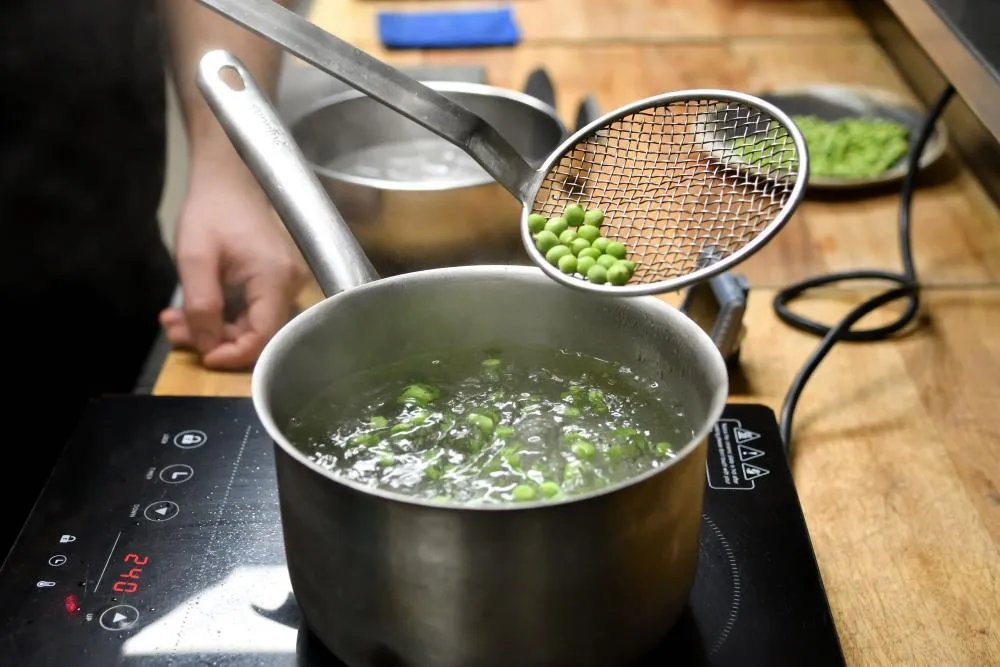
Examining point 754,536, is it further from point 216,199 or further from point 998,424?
point 216,199

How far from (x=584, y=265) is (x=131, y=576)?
391 mm

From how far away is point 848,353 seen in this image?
3.43 ft

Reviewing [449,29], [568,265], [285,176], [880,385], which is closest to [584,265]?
[568,265]

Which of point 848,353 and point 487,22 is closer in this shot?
point 848,353

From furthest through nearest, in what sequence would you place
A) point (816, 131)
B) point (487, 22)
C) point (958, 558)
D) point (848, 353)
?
1. point (487, 22)
2. point (816, 131)
3. point (848, 353)
4. point (958, 558)

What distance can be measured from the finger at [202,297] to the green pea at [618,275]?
1.55 ft

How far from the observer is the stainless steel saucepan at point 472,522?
513 millimetres

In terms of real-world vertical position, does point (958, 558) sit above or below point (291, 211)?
below

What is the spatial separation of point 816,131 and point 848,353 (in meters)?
0.48

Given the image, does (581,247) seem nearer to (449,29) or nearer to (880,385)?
(880,385)

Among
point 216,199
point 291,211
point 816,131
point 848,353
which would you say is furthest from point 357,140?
point 816,131

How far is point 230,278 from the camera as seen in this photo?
3.42ft

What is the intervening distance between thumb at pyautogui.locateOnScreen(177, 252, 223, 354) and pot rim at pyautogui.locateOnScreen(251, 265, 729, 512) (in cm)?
37

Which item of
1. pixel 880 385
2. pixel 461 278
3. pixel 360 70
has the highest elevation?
pixel 360 70
